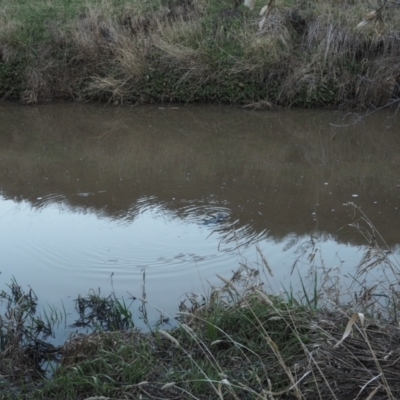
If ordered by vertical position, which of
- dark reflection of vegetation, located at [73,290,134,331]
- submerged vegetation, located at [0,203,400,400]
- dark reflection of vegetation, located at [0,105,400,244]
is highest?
submerged vegetation, located at [0,203,400,400]

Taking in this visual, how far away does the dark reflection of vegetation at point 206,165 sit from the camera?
729cm

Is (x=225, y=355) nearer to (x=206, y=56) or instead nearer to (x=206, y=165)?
(x=206, y=165)

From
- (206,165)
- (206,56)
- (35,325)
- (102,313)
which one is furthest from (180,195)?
(206,56)

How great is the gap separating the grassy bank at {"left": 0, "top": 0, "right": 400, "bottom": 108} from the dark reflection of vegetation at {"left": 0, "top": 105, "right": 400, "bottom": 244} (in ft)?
1.97

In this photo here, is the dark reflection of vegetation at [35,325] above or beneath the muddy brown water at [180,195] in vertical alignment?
above

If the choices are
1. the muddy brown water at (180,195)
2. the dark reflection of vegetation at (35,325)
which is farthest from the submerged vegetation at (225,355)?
the muddy brown water at (180,195)

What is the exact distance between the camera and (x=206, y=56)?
13352mm

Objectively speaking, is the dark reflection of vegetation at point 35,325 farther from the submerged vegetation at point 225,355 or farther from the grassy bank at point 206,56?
the grassy bank at point 206,56

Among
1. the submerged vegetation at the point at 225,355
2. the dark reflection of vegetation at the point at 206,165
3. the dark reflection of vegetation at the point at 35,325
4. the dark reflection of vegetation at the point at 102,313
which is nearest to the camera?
the submerged vegetation at the point at 225,355

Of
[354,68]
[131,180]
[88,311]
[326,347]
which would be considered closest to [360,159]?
[131,180]

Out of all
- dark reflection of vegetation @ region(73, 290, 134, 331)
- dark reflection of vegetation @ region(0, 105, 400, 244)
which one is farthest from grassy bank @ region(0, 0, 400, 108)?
dark reflection of vegetation @ region(73, 290, 134, 331)

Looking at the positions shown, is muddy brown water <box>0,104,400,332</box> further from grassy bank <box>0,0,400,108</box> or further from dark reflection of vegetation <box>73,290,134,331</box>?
grassy bank <box>0,0,400,108</box>

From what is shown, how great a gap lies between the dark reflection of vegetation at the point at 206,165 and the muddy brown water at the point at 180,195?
22mm

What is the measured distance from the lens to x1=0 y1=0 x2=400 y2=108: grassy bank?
12.8 metres
